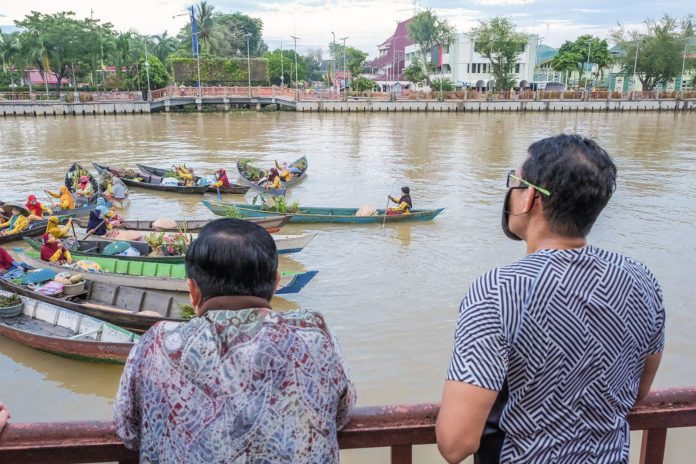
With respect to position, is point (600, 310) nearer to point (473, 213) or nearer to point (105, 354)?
point (105, 354)

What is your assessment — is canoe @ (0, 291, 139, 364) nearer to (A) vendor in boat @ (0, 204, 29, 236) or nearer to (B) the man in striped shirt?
(A) vendor in boat @ (0, 204, 29, 236)

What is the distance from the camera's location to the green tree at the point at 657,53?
59.3 metres

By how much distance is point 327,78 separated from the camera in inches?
3108

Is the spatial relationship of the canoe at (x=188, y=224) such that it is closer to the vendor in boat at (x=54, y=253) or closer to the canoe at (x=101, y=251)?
the canoe at (x=101, y=251)

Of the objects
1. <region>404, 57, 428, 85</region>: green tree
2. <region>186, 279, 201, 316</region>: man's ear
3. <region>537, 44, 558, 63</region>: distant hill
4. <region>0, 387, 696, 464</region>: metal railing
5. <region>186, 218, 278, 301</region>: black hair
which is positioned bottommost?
<region>0, 387, 696, 464</region>: metal railing

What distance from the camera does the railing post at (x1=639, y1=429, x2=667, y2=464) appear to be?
184 centimetres

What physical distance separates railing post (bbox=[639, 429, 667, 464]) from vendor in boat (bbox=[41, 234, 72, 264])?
31.4 ft

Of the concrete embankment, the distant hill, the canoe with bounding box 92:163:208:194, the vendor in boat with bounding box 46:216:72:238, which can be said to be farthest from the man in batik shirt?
the distant hill

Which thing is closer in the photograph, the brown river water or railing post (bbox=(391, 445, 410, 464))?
railing post (bbox=(391, 445, 410, 464))

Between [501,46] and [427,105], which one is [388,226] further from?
[501,46]

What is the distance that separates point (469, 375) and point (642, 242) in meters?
13.7

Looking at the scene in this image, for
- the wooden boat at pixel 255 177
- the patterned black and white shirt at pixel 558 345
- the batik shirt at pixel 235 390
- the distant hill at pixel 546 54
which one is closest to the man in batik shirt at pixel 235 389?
the batik shirt at pixel 235 390

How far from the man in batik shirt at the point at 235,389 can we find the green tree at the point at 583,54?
207 feet

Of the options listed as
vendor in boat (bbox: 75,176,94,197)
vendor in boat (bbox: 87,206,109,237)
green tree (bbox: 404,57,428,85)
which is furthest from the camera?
green tree (bbox: 404,57,428,85)
